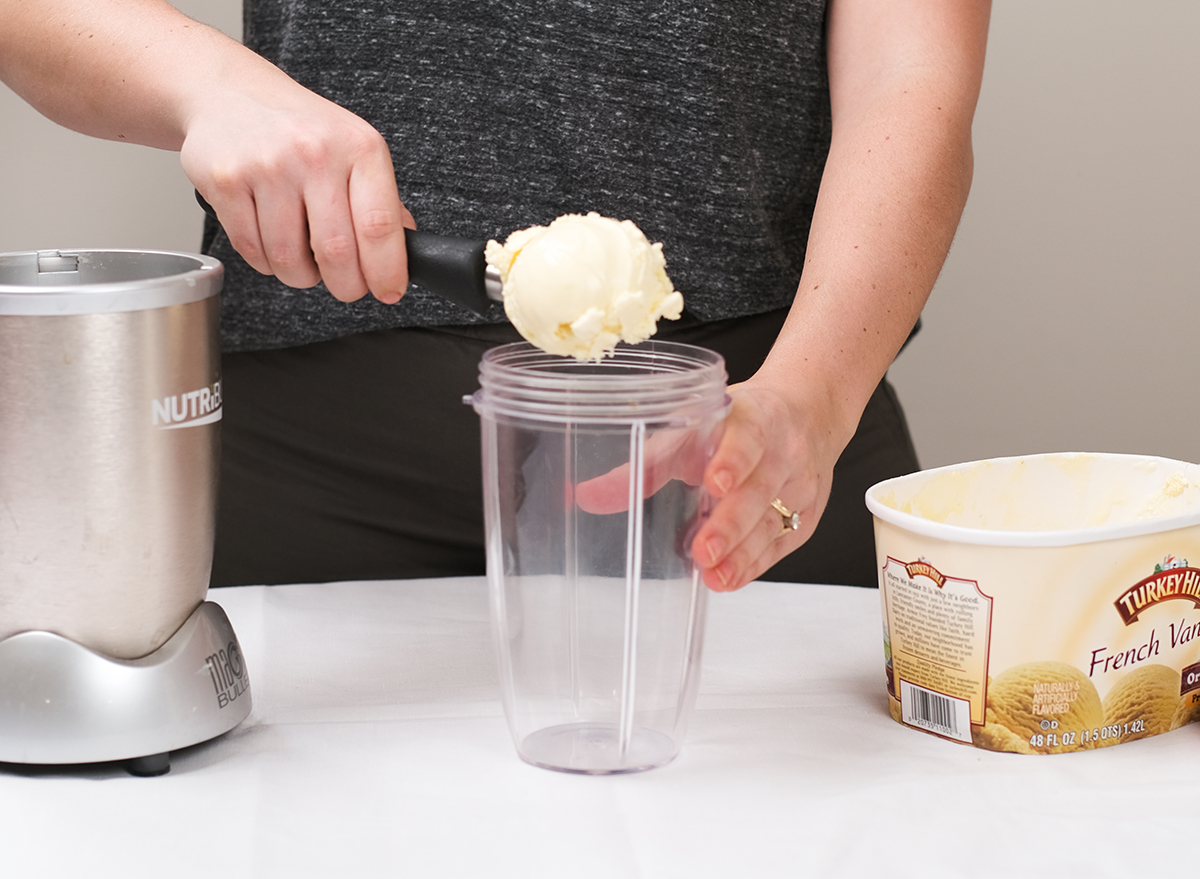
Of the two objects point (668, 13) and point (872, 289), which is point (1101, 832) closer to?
point (872, 289)

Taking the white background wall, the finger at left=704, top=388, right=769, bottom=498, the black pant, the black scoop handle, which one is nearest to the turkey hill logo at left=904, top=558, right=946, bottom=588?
the finger at left=704, top=388, right=769, bottom=498

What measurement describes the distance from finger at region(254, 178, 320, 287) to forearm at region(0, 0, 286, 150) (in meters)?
0.07

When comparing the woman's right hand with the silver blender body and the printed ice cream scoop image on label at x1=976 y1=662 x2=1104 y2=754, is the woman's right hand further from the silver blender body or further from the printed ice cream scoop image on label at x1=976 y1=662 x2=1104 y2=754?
the printed ice cream scoop image on label at x1=976 y1=662 x2=1104 y2=754

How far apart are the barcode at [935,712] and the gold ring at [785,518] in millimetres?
111

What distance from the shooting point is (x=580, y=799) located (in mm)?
611

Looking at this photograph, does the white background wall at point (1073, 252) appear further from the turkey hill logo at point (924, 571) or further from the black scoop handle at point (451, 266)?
the turkey hill logo at point (924, 571)

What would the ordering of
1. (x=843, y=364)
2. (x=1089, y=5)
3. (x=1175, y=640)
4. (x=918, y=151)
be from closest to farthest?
1. (x=1175, y=640)
2. (x=843, y=364)
3. (x=918, y=151)
4. (x=1089, y=5)

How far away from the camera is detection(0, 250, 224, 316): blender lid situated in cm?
57

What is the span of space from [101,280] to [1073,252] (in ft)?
5.66

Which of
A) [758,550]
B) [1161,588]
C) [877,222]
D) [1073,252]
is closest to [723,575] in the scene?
[758,550]

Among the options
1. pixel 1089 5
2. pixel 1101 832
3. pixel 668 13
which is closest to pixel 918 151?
pixel 668 13

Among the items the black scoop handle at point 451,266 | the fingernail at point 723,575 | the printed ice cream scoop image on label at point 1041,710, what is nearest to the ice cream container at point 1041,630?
the printed ice cream scoop image on label at point 1041,710

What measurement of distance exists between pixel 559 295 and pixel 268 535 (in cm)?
64

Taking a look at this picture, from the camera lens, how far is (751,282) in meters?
1.12
